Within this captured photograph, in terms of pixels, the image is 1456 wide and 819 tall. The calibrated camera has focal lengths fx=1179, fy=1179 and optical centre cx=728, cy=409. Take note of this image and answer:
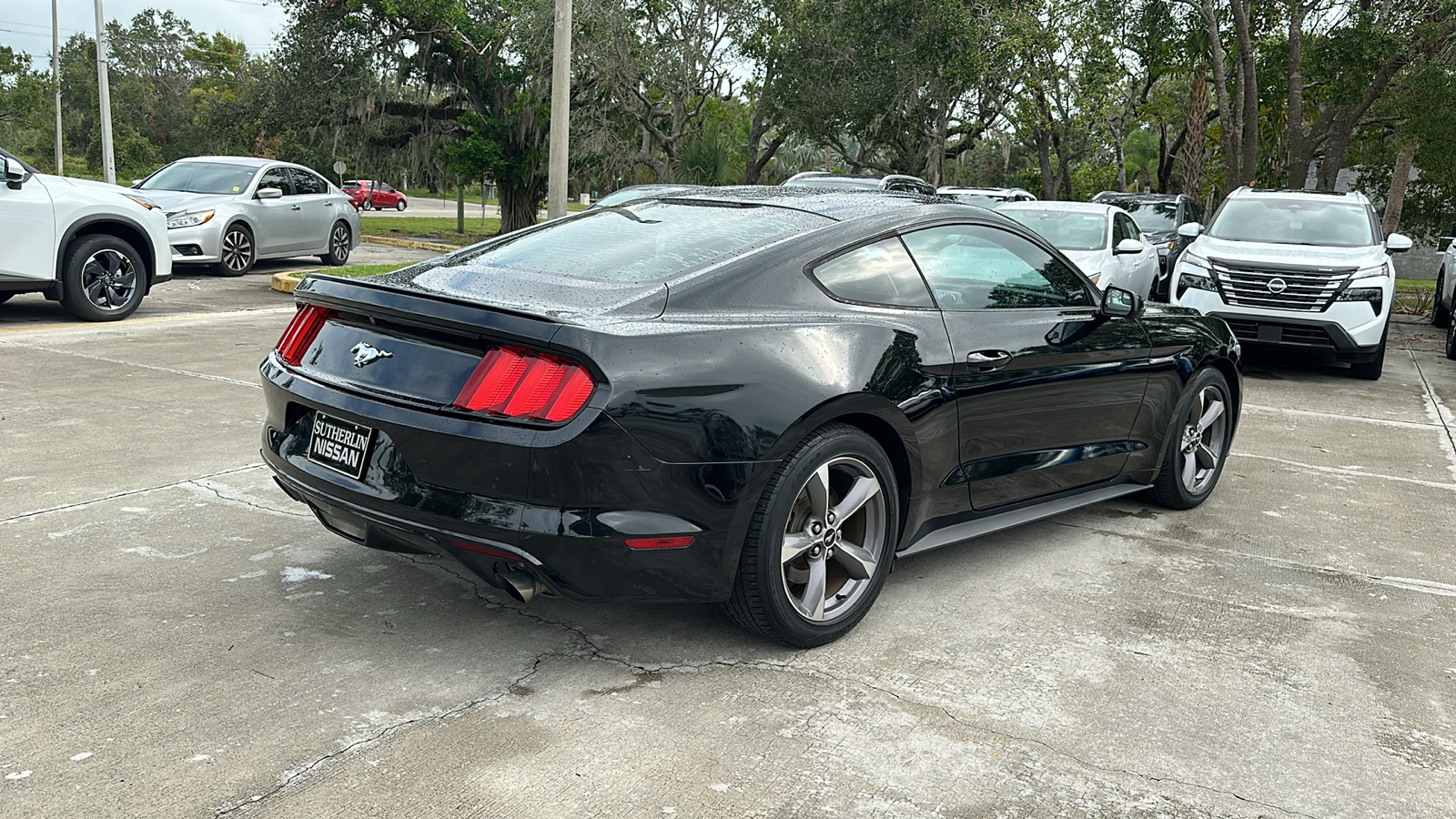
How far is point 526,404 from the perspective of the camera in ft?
10.7

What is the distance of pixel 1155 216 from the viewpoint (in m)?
18.5

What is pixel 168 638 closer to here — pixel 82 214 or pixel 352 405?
pixel 352 405

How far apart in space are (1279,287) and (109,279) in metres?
10.6

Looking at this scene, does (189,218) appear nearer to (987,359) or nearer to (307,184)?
(307,184)

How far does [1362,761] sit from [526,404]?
2503 mm

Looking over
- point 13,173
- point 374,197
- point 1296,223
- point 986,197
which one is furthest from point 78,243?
point 374,197

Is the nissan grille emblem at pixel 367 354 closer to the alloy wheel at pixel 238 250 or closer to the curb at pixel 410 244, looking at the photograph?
the alloy wheel at pixel 238 250

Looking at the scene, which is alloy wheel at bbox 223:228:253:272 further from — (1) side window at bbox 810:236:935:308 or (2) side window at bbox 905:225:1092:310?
(1) side window at bbox 810:236:935:308

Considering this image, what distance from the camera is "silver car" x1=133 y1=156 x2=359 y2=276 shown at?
1555 cm

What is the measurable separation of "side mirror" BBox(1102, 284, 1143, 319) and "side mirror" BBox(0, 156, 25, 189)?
8714 mm

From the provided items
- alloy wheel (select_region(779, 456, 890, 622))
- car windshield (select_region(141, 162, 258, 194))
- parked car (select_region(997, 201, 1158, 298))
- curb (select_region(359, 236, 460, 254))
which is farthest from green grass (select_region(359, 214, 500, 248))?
alloy wheel (select_region(779, 456, 890, 622))

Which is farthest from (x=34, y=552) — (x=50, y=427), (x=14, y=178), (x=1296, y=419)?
(x=1296, y=419)

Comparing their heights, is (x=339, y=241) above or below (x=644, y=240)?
below

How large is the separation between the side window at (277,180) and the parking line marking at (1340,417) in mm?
13233
